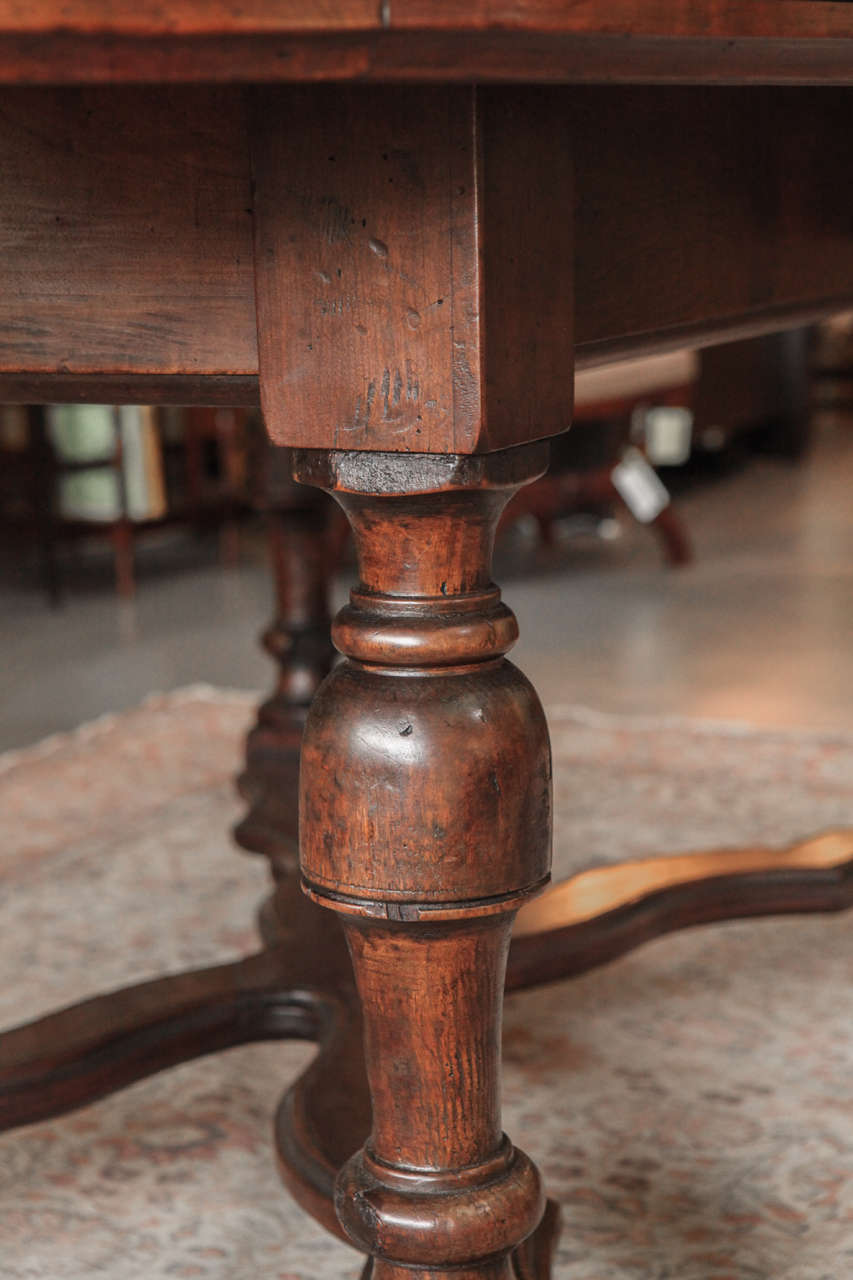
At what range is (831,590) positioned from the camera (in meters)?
3.32

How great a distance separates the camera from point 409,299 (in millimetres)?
508

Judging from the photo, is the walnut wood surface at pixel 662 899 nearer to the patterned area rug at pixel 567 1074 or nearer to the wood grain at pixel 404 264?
the patterned area rug at pixel 567 1074

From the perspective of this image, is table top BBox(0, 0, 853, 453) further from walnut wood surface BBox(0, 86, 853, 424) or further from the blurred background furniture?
the blurred background furniture

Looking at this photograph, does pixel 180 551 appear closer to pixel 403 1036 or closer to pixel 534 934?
pixel 534 934

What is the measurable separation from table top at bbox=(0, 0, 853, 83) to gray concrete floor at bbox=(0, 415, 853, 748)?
6.42ft

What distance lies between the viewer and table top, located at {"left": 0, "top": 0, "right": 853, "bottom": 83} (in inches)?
15.8

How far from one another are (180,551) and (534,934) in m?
2.95

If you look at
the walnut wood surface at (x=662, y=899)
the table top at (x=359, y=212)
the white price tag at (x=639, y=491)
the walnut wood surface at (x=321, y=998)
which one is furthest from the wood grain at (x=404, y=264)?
the white price tag at (x=639, y=491)

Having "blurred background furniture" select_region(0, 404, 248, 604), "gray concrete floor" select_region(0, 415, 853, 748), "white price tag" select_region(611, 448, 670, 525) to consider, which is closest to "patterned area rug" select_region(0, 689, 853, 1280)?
"gray concrete floor" select_region(0, 415, 853, 748)

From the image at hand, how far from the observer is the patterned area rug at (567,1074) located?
0.98 m

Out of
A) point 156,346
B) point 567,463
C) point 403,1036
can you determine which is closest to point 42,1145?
point 403,1036

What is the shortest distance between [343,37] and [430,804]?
25cm

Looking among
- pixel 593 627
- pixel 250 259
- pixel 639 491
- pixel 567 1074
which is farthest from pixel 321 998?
pixel 639 491

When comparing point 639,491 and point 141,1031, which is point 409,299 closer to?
point 141,1031
